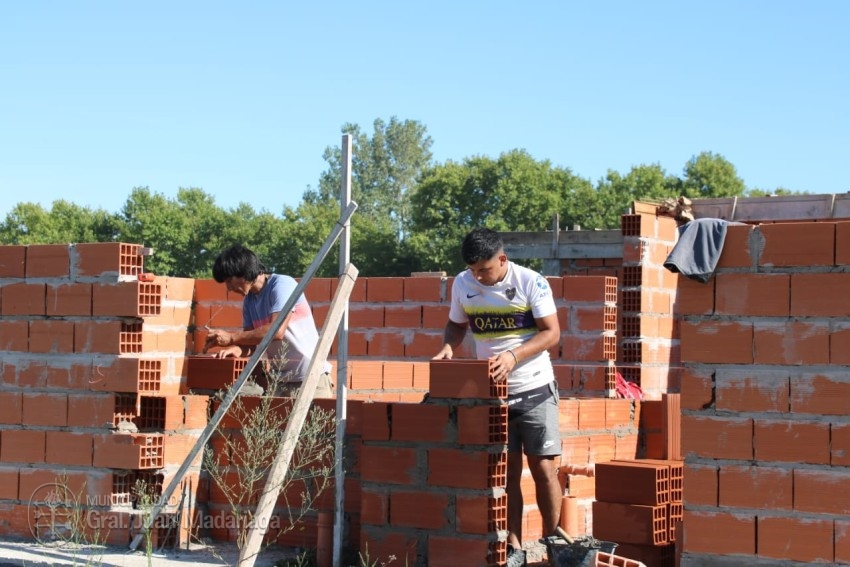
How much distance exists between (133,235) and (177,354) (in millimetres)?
42193

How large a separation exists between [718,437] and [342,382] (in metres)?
1.99

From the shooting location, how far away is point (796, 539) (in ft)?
16.0

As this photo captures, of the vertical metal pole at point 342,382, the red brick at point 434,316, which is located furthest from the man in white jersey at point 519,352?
the red brick at point 434,316

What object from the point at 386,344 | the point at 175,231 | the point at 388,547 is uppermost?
the point at 175,231

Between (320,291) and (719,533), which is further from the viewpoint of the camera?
(320,291)

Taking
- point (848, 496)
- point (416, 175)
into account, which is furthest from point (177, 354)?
point (416, 175)

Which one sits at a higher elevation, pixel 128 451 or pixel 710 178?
pixel 710 178

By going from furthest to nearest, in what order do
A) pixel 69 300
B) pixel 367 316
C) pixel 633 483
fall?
pixel 367 316 → pixel 69 300 → pixel 633 483

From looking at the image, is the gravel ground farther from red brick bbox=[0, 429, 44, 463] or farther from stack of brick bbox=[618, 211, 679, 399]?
stack of brick bbox=[618, 211, 679, 399]

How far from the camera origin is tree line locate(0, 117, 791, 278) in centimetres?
4734

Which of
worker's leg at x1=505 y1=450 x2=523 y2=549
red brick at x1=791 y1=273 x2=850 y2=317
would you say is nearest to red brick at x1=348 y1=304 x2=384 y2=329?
worker's leg at x1=505 y1=450 x2=523 y2=549

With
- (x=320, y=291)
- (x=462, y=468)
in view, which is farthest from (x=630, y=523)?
(x=320, y=291)

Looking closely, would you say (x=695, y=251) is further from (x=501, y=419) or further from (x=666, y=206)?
(x=666, y=206)

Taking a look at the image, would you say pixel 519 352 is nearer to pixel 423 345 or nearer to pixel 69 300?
pixel 69 300
